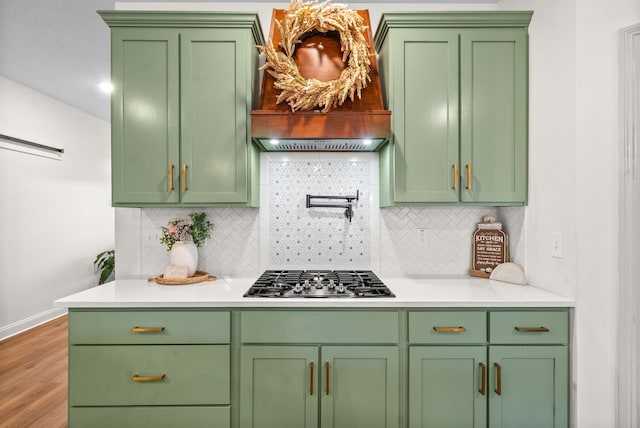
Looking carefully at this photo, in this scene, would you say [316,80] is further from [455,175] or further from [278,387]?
[278,387]

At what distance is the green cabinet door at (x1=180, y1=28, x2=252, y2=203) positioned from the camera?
1941 mm

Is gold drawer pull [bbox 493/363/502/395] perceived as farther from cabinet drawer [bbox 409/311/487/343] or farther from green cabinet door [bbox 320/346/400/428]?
green cabinet door [bbox 320/346/400/428]

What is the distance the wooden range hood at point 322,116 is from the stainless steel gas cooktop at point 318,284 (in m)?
0.84

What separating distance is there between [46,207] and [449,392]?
5.10m

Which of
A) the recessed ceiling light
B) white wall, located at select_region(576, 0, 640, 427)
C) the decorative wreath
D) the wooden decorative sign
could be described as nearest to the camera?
white wall, located at select_region(576, 0, 640, 427)

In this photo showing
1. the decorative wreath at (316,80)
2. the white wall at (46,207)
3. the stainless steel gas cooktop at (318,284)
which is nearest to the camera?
the stainless steel gas cooktop at (318,284)

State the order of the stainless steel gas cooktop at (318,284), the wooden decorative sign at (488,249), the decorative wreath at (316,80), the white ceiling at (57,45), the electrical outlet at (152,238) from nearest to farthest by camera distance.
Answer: the stainless steel gas cooktop at (318,284)
the decorative wreath at (316,80)
the wooden decorative sign at (488,249)
the electrical outlet at (152,238)
the white ceiling at (57,45)

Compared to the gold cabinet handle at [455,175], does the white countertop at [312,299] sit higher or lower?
lower

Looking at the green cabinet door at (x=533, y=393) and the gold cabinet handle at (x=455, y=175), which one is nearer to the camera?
the green cabinet door at (x=533, y=393)

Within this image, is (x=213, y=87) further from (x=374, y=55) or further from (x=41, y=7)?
(x=41, y=7)

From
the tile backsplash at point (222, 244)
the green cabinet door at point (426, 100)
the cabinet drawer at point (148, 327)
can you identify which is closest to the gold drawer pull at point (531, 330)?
the green cabinet door at point (426, 100)

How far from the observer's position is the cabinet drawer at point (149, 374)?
5.35 feet

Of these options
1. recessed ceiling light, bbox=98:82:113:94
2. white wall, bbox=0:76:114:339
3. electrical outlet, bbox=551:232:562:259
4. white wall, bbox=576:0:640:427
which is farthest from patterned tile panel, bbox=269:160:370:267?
white wall, bbox=0:76:114:339

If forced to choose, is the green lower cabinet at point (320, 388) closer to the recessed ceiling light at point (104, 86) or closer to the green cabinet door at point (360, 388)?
the green cabinet door at point (360, 388)
